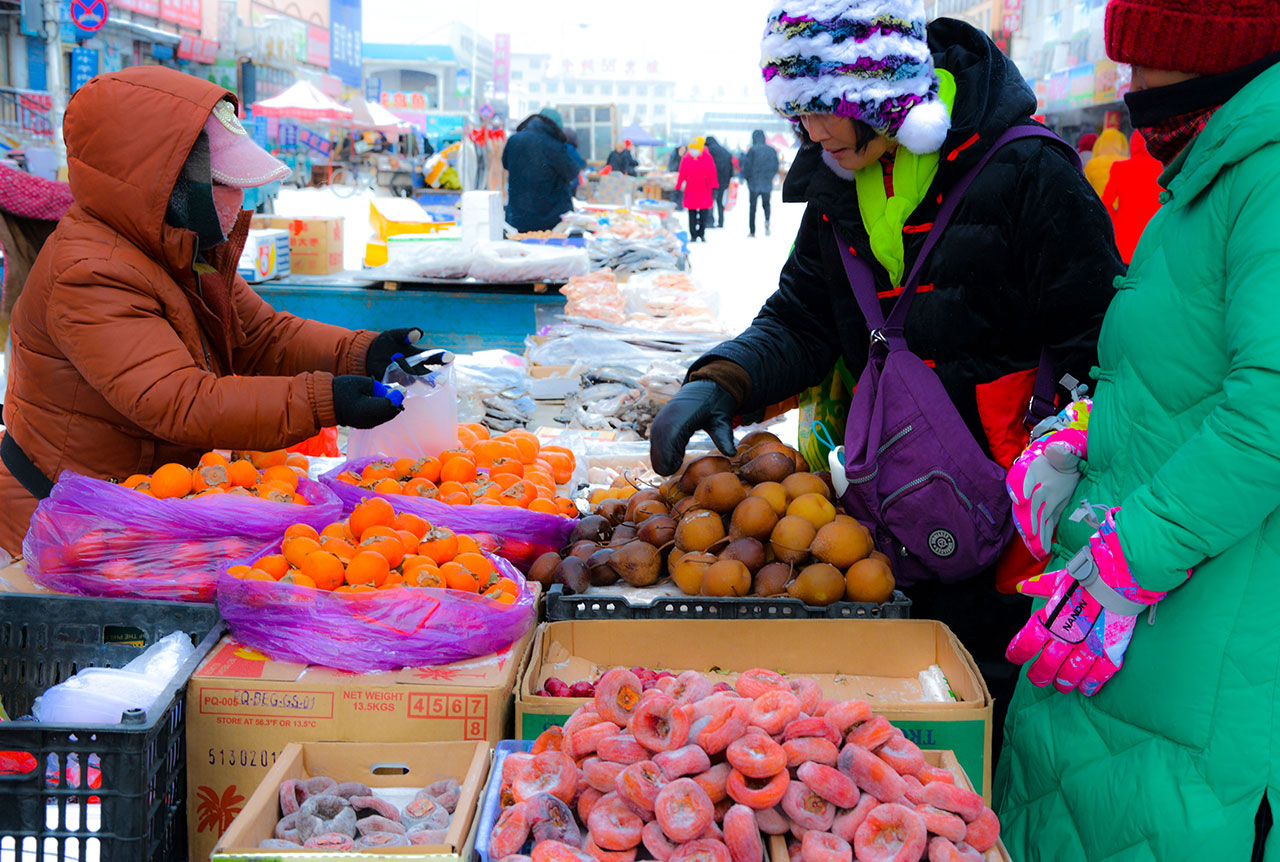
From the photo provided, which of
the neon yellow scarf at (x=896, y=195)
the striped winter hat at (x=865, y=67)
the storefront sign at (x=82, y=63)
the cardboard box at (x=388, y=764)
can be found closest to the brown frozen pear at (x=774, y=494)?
the neon yellow scarf at (x=896, y=195)

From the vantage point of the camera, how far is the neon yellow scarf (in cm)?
237

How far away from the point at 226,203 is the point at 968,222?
5.84 ft

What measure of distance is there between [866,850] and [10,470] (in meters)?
2.26

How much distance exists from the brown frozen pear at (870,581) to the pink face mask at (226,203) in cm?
173

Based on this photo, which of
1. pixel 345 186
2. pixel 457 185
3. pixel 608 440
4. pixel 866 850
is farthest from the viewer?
pixel 345 186

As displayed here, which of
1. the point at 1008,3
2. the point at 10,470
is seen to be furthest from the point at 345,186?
the point at 10,470

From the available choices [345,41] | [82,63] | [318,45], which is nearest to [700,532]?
[82,63]

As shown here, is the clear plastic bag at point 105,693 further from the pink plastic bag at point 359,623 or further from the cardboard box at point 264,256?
the cardboard box at point 264,256

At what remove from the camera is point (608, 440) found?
4449 millimetres

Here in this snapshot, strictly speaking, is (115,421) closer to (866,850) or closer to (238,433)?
(238,433)

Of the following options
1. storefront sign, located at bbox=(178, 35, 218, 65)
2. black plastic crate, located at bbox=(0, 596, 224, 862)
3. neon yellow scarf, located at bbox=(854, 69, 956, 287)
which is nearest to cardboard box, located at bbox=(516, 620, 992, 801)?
black plastic crate, located at bbox=(0, 596, 224, 862)

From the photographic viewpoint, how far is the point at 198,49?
2584 centimetres

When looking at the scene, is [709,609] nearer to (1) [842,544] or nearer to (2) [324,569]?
(1) [842,544]

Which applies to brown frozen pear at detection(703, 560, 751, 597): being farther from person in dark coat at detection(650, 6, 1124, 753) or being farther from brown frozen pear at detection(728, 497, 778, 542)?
person in dark coat at detection(650, 6, 1124, 753)
